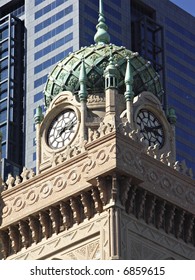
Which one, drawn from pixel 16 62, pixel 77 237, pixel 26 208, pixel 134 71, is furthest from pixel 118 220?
pixel 16 62

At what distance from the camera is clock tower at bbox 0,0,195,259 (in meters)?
55.3

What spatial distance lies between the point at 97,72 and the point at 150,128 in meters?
4.14

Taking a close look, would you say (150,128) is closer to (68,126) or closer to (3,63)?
(68,126)

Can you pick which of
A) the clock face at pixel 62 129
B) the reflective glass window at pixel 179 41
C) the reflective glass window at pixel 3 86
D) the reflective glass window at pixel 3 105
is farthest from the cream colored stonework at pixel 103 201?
the reflective glass window at pixel 179 41

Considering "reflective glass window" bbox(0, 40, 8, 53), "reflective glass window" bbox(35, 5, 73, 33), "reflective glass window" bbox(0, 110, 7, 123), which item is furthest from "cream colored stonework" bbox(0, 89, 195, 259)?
"reflective glass window" bbox(0, 40, 8, 53)

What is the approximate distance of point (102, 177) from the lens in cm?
5525

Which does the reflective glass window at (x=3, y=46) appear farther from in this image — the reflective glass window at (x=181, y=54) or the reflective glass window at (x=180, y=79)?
the reflective glass window at (x=180, y=79)

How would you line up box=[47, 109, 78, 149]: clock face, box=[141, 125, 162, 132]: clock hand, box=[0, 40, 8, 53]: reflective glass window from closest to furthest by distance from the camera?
1. box=[47, 109, 78, 149]: clock face
2. box=[141, 125, 162, 132]: clock hand
3. box=[0, 40, 8, 53]: reflective glass window

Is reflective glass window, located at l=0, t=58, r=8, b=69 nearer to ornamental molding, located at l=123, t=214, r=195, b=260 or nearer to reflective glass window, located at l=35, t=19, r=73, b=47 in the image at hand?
reflective glass window, located at l=35, t=19, r=73, b=47

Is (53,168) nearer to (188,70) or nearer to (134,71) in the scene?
(134,71)

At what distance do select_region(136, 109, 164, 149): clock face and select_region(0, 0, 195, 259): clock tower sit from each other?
61mm

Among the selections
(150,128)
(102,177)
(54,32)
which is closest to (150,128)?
(150,128)

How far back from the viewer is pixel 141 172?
184ft

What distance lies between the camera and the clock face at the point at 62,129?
61.5m
